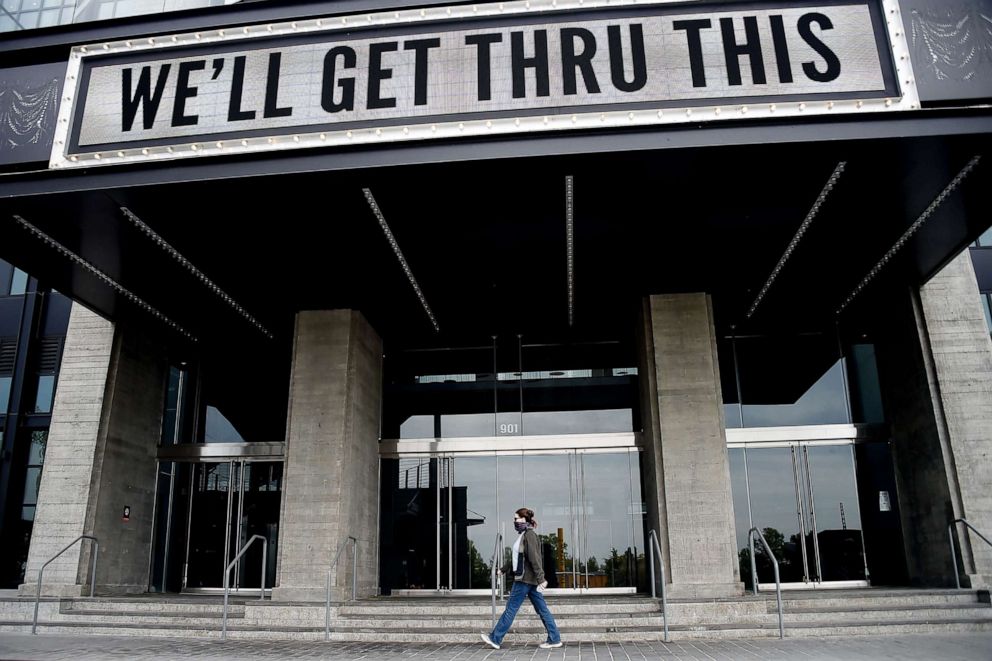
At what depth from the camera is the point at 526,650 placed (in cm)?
→ 894

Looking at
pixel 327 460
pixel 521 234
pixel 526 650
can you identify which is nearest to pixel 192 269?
pixel 327 460

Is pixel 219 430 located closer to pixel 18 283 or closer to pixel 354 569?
pixel 354 569

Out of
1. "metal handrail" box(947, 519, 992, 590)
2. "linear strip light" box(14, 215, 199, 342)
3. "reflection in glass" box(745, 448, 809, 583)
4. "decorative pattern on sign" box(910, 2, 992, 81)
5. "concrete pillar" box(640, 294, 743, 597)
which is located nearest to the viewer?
"decorative pattern on sign" box(910, 2, 992, 81)

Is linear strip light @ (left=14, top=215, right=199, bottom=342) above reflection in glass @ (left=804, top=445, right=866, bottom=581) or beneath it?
above

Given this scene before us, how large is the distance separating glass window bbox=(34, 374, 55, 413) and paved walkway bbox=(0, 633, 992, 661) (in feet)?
21.1

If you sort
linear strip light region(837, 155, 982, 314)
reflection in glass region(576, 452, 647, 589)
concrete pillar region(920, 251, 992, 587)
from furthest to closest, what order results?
1. reflection in glass region(576, 452, 647, 589)
2. concrete pillar region(920, 251, 992, 587)
3. linear strip light region(837, 155, 982, 314)

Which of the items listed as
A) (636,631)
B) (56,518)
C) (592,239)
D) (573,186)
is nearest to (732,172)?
(573,186)

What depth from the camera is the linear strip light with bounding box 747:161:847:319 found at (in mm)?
9212

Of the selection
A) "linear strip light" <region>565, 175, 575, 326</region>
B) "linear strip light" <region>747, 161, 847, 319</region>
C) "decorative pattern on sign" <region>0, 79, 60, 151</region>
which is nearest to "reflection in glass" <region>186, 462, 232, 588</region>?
"linear strip light" <region>565, 175, 575, 326</region>

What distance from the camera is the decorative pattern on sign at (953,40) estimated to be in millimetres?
8289

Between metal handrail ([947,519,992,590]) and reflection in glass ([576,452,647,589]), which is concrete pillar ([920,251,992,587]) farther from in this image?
reflection in glass ([576,452,647,589])

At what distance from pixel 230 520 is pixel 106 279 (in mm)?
5358

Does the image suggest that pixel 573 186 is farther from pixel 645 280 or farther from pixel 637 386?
pixel 637 386

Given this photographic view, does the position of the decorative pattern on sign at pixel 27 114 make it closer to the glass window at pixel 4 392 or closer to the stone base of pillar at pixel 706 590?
the glass window at pixel 4 392
